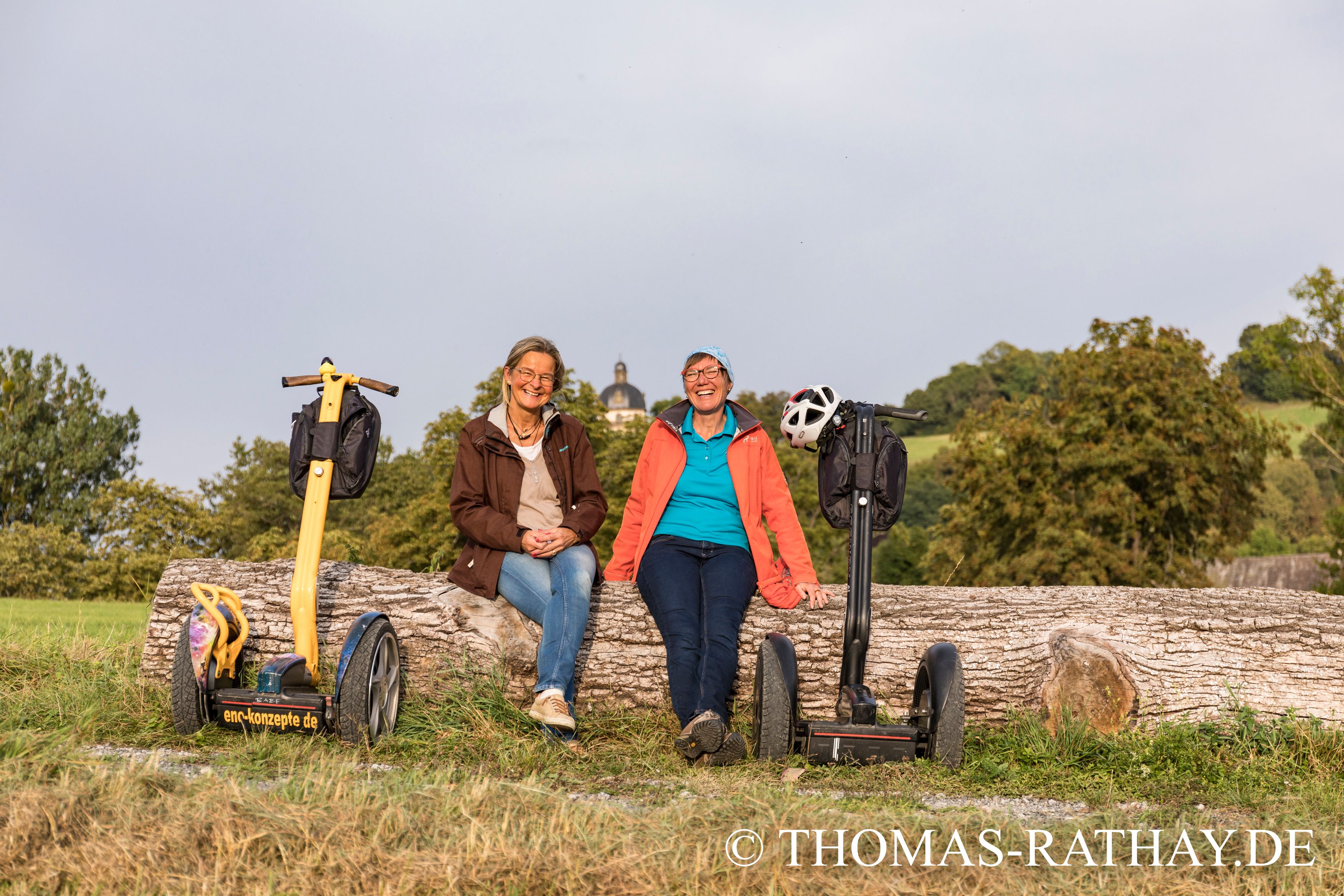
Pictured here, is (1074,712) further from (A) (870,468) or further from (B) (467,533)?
(B) (467,533)

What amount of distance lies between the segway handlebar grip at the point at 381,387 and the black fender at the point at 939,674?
2941mm

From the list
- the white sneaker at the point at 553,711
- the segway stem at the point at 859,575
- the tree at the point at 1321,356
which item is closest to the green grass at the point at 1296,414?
the tree at the point at 1321,356

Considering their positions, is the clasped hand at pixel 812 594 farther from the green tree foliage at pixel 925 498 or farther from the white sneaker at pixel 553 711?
the green tree foliage at pixel 925 498

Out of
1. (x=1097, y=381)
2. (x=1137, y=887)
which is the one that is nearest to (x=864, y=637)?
(x=1137, y=887)

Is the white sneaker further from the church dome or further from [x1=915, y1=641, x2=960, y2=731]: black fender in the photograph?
the church dome

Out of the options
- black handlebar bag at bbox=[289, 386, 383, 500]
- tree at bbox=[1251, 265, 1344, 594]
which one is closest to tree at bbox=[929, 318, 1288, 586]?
tree at bbox=[1251, 265, 1344, 594]

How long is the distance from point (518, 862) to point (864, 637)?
2259mm

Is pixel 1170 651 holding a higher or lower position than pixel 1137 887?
higher

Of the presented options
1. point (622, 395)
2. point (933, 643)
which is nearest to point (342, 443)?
point (933, 643)

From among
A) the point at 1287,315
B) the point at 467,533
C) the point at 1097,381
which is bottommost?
the point at 467,533

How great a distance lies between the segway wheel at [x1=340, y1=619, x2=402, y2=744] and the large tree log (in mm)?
441

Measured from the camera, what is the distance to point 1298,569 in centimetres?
3750

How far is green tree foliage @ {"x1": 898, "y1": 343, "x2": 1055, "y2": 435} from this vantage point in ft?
221

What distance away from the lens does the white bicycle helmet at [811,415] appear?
491 centimetres
